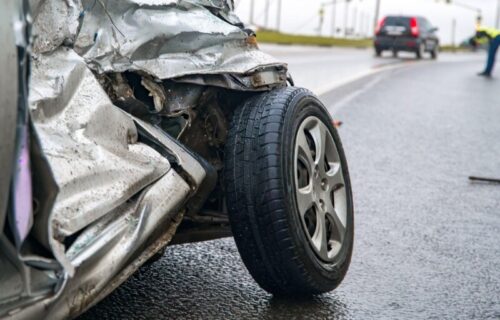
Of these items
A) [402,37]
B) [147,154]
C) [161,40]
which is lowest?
[402,37]

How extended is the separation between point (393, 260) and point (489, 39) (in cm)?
1758

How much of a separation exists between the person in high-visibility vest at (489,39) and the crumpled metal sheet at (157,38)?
681 inches

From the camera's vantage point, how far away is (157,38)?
343cm

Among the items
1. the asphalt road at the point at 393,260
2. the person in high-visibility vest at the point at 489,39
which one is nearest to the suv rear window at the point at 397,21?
the person in high-visibility vest at the point at 489,39

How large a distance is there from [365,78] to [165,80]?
15.6 m

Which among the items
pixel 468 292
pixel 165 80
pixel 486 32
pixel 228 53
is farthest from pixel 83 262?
pixel 486 32

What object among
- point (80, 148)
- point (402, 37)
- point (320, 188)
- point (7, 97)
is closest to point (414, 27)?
point (402, 37)

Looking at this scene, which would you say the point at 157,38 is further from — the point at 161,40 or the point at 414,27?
the point at 414,27

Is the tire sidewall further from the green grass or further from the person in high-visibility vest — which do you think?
the green grass

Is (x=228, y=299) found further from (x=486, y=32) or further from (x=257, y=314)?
(x=486, y=32)

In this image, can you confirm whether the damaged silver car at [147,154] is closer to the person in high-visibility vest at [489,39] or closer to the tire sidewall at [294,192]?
the tire sidewall at [294,192]

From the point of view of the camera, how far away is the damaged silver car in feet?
7.79

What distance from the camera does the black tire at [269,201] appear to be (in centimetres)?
329

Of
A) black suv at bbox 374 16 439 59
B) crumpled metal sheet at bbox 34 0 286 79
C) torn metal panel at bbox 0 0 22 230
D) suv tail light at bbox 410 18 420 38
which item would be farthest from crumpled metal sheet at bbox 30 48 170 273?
suv tail light at bbox 410 18 420 38
